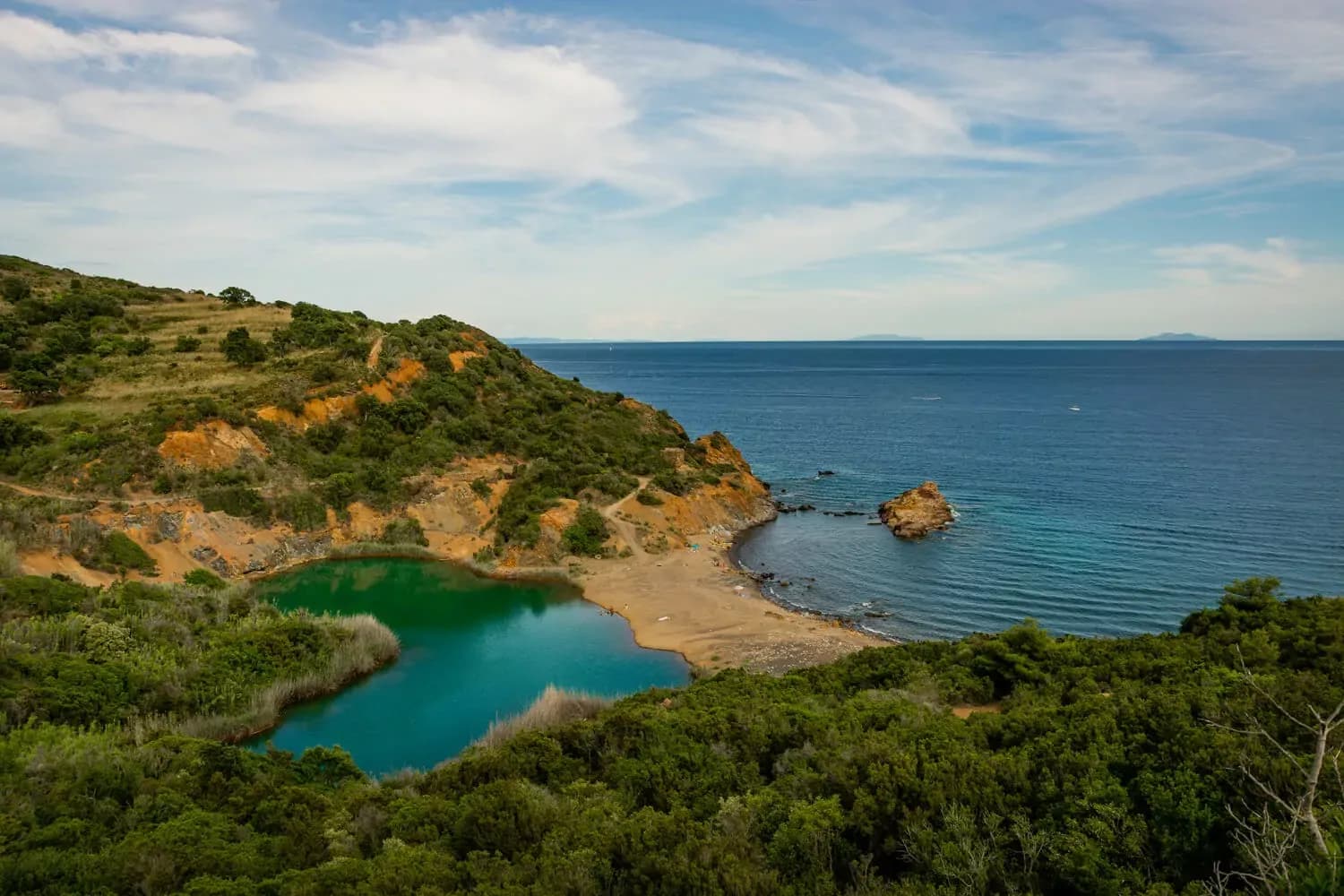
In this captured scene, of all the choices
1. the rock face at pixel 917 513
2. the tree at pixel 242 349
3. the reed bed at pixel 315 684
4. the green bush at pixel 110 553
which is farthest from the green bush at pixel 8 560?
the rock face at pixel 917 513

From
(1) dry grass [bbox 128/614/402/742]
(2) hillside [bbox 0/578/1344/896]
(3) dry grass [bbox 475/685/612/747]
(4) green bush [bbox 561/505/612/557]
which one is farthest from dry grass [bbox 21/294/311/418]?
(3) dry grass [bbox 475/685/612/747]

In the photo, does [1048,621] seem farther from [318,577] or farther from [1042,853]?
[318,577]

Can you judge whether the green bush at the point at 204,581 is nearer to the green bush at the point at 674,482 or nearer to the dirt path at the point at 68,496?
the dirt path at the point at 68,496

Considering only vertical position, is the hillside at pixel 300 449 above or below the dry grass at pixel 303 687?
above

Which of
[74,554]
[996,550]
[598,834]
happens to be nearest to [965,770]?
[598,834]

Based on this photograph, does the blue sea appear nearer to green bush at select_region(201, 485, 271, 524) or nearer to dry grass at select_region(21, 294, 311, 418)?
green bush at select_region(201, 485, 271, 524)

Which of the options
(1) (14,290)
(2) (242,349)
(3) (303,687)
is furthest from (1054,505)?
(1) (14,290)
